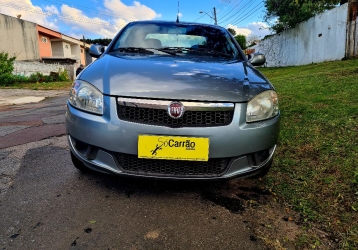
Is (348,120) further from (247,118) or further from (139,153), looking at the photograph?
(139,153)

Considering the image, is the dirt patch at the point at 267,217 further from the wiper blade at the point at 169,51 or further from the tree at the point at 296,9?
the tree at the point at 296,9

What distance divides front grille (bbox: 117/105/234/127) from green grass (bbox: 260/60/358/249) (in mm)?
841

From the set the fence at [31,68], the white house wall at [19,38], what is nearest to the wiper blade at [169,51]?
the fence at [31,68]

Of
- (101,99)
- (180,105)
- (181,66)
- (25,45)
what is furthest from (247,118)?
(25,45)

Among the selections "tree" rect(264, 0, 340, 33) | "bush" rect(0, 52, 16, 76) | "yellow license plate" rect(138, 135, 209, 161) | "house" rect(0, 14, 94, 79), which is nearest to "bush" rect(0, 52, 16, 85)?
"bush" rect(0, 52, 16, 76)

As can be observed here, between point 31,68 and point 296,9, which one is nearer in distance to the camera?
point 296,9

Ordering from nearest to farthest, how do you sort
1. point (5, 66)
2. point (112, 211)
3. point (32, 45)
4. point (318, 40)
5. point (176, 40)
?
point (112, 211), point (176, 40), point (318, 40), point (5, 66), point (32, 45)

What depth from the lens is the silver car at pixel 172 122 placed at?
184 centimetres

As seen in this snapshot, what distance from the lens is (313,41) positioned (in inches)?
552

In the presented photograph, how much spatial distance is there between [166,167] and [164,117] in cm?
34

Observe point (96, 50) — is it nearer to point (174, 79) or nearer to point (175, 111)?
point (174, 79)

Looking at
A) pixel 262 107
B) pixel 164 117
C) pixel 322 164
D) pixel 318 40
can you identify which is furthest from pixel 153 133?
pixel 318 40

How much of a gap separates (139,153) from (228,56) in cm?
162

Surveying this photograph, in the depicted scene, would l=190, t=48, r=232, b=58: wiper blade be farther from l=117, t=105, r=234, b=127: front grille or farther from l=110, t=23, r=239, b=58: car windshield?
l=117, t=105, r=234, b=127: front grille
